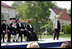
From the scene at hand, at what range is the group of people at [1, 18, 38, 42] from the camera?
28.7 feet

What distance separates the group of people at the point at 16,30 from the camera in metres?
8.75

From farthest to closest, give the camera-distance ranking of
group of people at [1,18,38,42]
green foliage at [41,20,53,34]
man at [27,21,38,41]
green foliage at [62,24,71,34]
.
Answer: green foliage at [62,24,71,34] → green foliage at [41,20,53,34] → man at [27,21,38,41] → group of people at [1,18,38,42]

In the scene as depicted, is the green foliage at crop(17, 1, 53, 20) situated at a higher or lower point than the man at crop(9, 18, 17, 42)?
higher

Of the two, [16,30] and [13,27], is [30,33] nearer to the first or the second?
[16,30]

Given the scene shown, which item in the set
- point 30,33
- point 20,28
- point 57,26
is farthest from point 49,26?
point 20,28

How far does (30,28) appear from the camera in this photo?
9133mm

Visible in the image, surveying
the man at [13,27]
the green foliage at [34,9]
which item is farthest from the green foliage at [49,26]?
the man at [13,27]

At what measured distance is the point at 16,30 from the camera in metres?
8.95

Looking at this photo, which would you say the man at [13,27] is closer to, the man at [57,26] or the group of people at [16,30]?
the group of people at [16,30]

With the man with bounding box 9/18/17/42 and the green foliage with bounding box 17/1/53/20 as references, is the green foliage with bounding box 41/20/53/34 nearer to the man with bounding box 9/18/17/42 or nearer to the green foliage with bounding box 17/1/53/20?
the green foliage with bounding box 17/1/53/20

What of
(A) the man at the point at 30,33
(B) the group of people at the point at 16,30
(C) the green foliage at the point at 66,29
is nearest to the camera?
(B) the group of people at the point at 16,30

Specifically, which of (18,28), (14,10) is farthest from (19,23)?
(14,10)

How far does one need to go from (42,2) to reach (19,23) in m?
1.65

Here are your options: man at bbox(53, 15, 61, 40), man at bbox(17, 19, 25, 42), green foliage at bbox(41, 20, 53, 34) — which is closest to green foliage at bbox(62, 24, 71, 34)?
man at bbox(53, 15, 61, 40)
